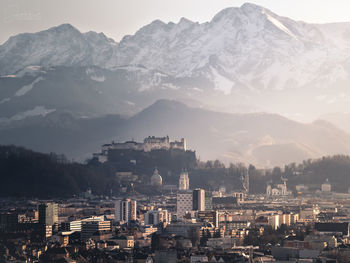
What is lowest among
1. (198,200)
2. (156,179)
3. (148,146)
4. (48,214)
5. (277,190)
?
(48,214)

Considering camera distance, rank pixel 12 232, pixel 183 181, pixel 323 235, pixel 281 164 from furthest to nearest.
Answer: pixel 281 164 → pixel 183 181 → pixel 12 232 → pixel 323 235

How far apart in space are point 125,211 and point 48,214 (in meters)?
6.88

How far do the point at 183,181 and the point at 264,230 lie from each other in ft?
167

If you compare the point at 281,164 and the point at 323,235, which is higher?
the point at 281,164

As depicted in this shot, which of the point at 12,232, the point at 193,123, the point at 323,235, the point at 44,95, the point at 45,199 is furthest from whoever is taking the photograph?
the point at 44,95

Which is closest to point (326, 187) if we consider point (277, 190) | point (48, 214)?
point (277, 190)

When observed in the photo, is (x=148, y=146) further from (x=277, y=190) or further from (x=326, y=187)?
(x=326, y=187)

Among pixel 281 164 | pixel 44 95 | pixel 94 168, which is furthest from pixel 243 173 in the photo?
pixel 44 95

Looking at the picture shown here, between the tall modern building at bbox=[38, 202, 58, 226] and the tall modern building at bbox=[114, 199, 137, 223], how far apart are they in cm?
421

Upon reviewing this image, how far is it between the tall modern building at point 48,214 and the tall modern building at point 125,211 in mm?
4208

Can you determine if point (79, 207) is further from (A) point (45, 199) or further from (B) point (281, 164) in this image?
(B) point (281, 164)

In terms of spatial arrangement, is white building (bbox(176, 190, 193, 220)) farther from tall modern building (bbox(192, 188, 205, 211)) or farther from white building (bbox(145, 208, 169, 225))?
white building (bbox(145, 208, 169, 225))

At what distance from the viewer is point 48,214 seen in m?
88.2

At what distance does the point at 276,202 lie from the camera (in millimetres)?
115250
